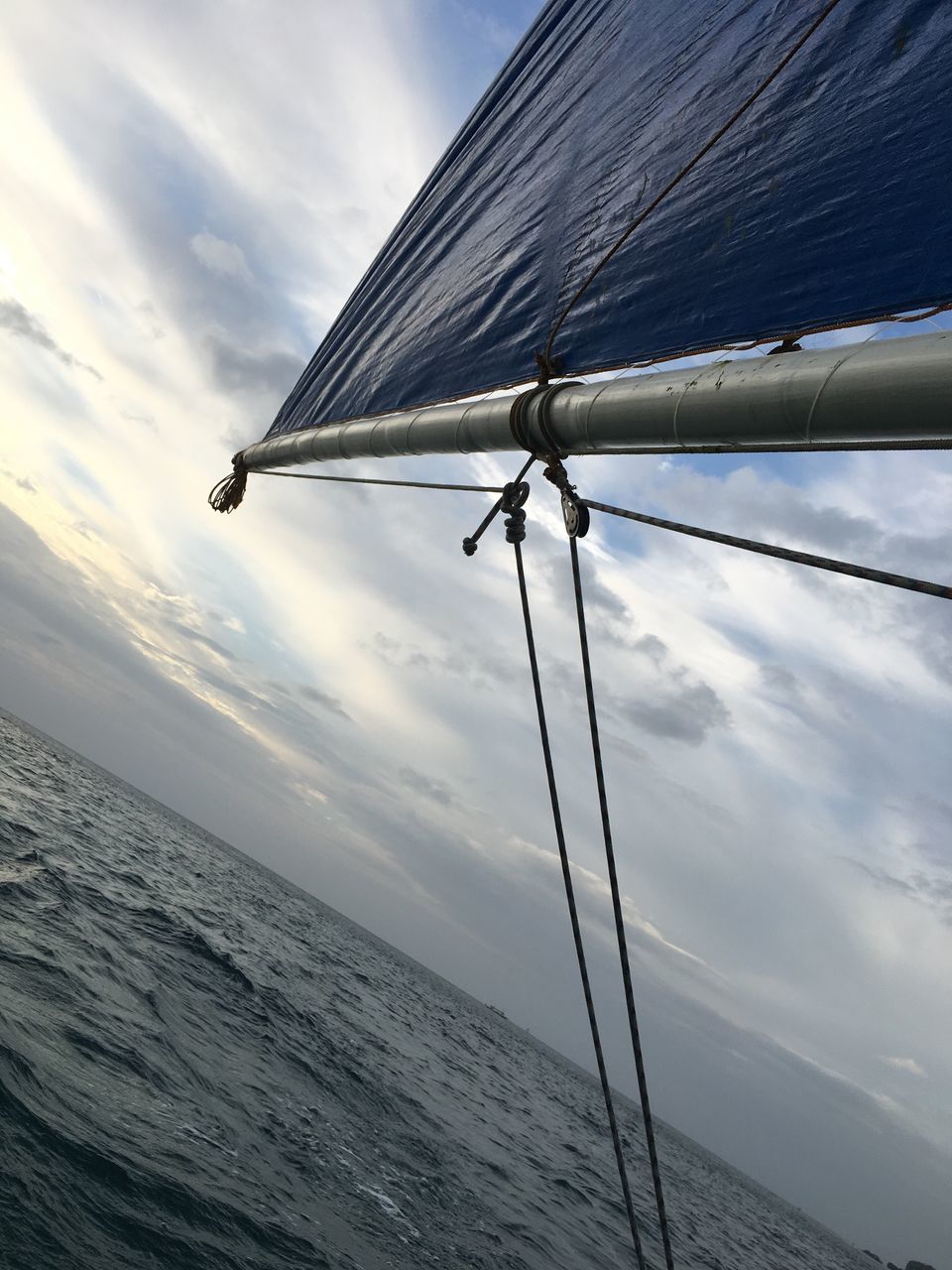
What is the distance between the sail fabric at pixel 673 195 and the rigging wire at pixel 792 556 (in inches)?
28.8

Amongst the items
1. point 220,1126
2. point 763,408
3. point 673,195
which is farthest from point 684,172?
point 220,1126

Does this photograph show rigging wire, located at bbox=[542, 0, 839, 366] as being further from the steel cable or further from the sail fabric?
the steel cable

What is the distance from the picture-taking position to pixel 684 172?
3.23 m

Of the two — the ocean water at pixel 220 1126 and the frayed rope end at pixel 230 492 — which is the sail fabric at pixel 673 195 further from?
the ocean water at pixel 220 1126

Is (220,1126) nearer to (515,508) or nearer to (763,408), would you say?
(515,508)

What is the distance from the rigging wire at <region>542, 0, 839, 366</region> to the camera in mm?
2895

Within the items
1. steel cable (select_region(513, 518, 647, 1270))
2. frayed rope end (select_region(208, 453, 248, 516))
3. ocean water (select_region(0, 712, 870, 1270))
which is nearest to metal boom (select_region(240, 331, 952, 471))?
steel cable (select_region(513, 518, 647, 1270))

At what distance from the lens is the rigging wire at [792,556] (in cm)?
195

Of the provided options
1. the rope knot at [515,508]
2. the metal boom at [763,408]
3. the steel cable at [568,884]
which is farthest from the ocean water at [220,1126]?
the metal boom at [763,408]

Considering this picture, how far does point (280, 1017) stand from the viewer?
72.6 feet

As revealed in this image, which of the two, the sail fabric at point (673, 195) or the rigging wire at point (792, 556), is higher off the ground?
the sail fabric at point (673, 195)

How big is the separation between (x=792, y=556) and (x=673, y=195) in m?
2.00

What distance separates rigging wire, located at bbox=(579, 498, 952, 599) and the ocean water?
7191 mm

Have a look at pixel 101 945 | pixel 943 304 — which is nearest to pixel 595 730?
pixel 943 304
